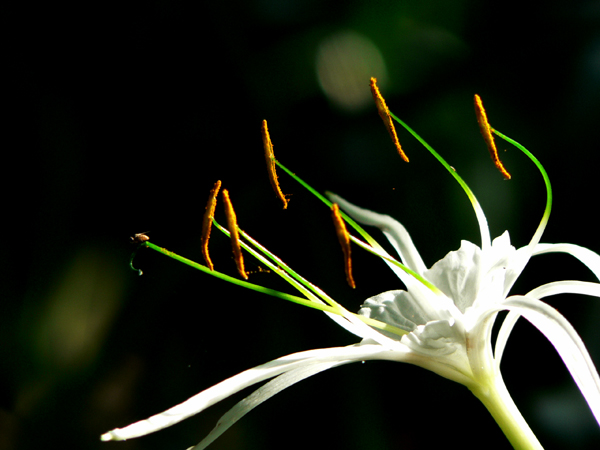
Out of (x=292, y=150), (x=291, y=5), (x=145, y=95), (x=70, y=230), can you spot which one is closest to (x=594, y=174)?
(x=292, y=150)

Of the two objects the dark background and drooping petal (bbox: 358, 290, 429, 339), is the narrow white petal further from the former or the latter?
the dark background

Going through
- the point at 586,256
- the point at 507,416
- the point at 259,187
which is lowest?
the point at 507,416

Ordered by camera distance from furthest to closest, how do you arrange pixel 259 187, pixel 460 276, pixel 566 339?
1. pixel 259 187
2. pixel 460 276
3. pixel 566 339

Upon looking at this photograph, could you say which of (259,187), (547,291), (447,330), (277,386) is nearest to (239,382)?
(277,386)

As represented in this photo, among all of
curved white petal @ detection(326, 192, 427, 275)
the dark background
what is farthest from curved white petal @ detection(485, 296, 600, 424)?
the dark background

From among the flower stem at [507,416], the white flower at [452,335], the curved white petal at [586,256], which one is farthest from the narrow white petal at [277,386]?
the curved white petal at [586,256]

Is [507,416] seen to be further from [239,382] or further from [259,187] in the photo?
[259,187]
